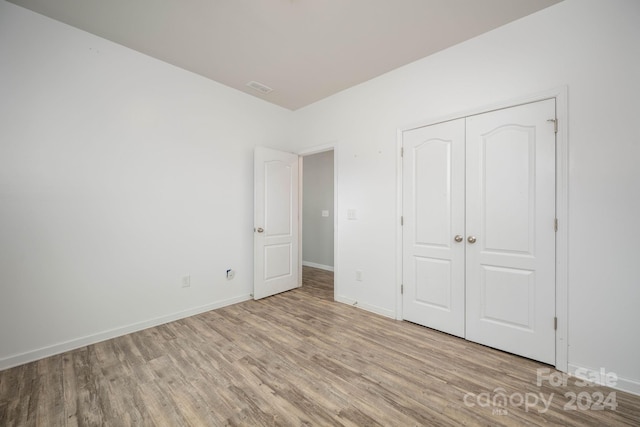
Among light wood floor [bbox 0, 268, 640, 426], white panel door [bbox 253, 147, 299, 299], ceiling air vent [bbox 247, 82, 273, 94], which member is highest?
ceiling air vent [bbox 247, 82, 273, 94]

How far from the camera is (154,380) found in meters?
1.81

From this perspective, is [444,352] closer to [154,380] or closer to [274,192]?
[154,380]

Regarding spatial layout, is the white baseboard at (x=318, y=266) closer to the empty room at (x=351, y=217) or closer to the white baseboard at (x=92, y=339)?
the empty room at (x=351, y=217)

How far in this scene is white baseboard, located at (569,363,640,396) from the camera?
166cm

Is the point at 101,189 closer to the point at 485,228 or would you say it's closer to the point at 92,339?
the point at 92,339

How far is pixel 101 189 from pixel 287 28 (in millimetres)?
2312

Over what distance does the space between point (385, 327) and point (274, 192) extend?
229 cm

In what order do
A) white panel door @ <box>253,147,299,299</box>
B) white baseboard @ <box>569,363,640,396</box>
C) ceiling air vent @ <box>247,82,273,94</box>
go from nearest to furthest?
white baseboard @ <box>569,363,640,396</box>, ceiling air vent @ <box>247,82,273,94</box>, white panel door @ <box>253,147,299,299</box>

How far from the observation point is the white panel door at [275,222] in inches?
136

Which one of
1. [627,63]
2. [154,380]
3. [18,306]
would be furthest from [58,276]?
[627,63]

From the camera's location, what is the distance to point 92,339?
2.31 metres

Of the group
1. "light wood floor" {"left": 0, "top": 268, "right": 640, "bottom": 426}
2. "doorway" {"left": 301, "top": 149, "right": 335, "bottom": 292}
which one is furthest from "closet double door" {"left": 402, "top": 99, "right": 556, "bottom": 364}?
"doorway" {"left": 301, "top": 149, "right": 335, "bottom": 292}

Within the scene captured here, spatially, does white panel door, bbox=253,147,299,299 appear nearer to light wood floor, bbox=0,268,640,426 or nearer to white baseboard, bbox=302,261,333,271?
light wood floor, bbox=0,268,640,426

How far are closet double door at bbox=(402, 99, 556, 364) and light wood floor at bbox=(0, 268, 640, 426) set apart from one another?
0.26 m
